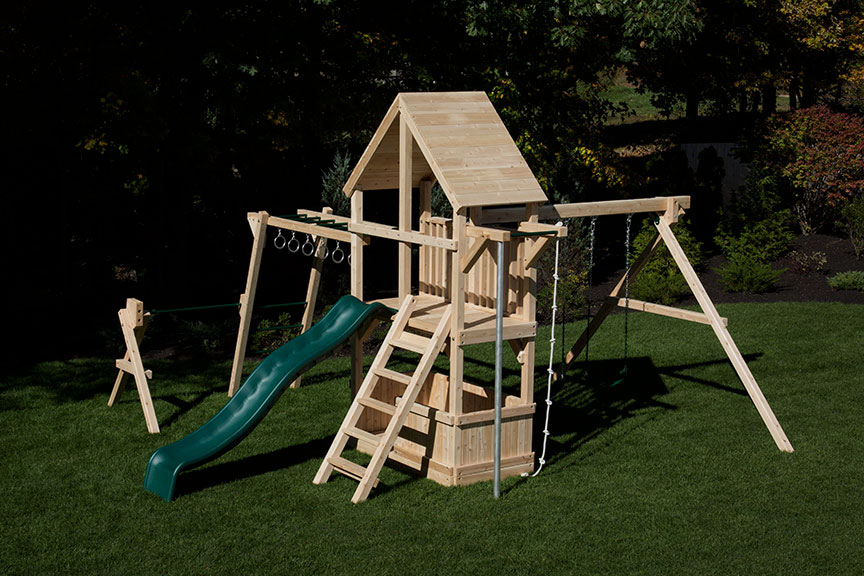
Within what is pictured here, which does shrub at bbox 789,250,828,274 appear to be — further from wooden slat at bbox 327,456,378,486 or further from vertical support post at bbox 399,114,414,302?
wooden slat at bbox 327,456,378,486

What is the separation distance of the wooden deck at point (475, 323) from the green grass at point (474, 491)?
133 cm

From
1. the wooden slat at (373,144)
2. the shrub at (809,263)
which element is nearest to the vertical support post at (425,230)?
the wooden slat at (373,144)

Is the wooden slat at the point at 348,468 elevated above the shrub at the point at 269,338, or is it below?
above

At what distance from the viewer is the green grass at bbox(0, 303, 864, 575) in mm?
7777

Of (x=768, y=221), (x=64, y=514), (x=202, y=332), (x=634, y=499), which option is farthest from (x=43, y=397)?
(x=768, y=221)

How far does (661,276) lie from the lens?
17547mm

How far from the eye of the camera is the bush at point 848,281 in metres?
17.4

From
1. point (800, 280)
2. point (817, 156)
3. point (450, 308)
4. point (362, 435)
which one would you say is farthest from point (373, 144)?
point (817, 156)

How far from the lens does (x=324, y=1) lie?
47.9ft

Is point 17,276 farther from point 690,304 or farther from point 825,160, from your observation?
point 825,160

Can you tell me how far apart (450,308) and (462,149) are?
1.41 meters

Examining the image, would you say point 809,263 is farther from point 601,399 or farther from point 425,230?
point 425,230

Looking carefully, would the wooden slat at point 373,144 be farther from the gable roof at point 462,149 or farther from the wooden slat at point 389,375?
the wooden slat at point 389,375

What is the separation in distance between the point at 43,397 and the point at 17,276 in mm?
5522
